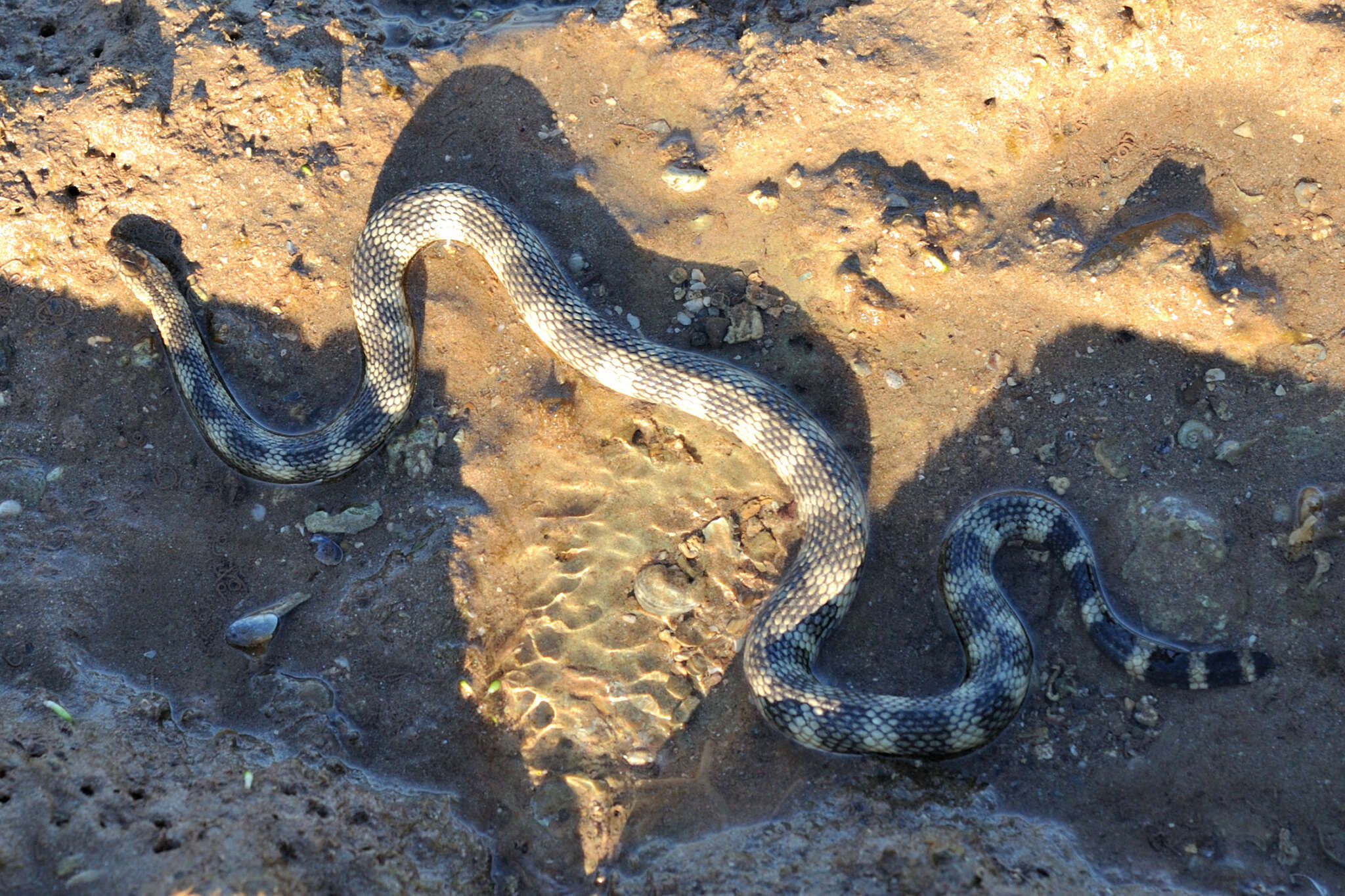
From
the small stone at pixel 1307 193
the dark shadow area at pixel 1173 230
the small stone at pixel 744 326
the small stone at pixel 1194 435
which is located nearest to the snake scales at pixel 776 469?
the small stone at pixel 744 326

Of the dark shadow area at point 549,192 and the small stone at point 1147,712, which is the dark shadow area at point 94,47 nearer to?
the dark shadow area at point 549,192

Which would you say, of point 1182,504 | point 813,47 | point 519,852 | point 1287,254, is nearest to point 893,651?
point 1182,504

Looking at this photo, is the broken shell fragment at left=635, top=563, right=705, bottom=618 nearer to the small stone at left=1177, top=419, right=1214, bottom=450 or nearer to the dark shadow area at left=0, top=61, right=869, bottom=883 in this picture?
the dark shadow area at left=0, top=61, right=869, bottom=883

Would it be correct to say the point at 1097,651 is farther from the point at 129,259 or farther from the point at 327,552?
the point at 129,259

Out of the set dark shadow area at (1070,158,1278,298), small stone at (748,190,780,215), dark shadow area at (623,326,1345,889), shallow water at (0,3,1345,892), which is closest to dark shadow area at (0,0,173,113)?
A: shallow water at (0,3,1345,892)

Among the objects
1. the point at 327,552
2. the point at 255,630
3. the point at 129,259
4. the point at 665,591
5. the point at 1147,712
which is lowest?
the point at 255,630

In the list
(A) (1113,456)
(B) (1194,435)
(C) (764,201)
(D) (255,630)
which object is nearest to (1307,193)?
(B) (1194,435)
